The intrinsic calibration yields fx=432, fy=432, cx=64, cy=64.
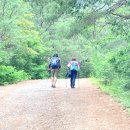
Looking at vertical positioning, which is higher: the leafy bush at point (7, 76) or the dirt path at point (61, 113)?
the leafy bush at point (7, 76)

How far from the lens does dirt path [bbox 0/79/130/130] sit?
39.1 feet

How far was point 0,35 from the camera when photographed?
3284 cm

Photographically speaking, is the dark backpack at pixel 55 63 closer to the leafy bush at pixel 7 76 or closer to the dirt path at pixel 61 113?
the dirt path at pixel 61 113

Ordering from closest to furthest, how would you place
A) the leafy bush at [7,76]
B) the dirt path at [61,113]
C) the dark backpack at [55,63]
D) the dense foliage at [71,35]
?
the dirt path at [61,113] < the dense foliage at [71,35] < the dark backpack at [55,63] < the leafy bush at [7,76]

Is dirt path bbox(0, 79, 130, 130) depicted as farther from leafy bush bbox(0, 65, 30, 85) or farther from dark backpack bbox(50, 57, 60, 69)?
leafy bush bbox(0, 65, 30, 85)

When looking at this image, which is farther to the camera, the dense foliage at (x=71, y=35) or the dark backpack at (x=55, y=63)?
the dark backpack at (x=55, y=63)

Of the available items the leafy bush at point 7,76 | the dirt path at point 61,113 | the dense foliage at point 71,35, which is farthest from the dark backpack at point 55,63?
the leafy bush at point 7,76

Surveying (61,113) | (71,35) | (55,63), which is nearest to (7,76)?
(55,63)

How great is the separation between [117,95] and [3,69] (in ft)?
39.2

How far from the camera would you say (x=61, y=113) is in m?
13.8

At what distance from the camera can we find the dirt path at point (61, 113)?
11914mm

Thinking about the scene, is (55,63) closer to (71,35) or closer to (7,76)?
(71,35)

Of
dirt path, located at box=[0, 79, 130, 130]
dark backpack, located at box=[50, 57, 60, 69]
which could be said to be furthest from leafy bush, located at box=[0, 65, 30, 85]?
dirt path, located at box=[0, 79, 130, 130]

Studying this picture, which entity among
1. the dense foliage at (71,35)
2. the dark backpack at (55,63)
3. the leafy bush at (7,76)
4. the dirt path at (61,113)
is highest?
the dense foliage at (71,35)
